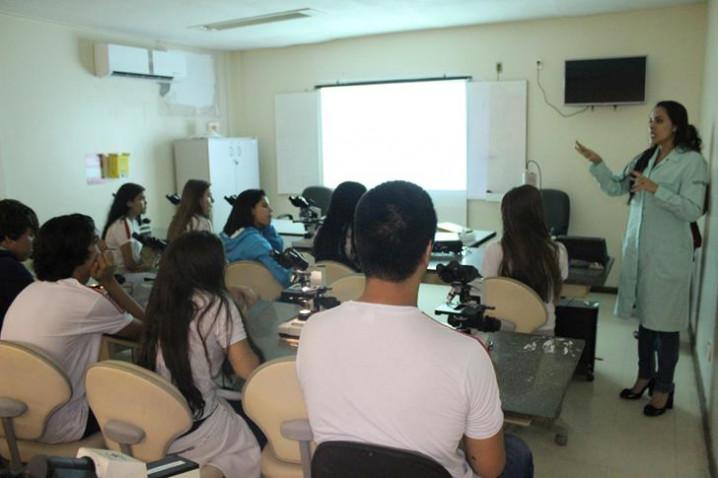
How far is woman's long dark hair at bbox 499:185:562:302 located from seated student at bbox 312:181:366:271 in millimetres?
914

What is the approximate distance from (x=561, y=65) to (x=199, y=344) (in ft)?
16.9

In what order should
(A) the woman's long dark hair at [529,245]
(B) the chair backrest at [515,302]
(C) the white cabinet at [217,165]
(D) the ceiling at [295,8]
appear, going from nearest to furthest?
(B) the chair backrest at [515,302] → (A) the woman's long dark hair at [529,245] → (D) the ceiling at [295,8] → (C) the white cabinet at [217,165]

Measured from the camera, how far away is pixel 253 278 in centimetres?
342

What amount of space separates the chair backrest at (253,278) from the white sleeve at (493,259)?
113cm

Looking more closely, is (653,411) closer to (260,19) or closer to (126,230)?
(126,230)

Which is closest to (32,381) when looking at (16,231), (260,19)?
(16,231)

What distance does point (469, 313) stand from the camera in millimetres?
2184

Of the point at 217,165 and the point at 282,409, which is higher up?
the point at 217,165

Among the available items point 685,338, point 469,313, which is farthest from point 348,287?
point 685,338

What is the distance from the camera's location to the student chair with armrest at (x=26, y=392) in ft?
6.59

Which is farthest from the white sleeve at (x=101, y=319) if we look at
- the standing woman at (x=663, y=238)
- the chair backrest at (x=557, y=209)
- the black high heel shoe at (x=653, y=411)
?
the chair backrest at (x=557, y=209)

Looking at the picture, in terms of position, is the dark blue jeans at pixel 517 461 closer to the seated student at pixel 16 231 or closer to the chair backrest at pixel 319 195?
the seated student at pixel 16 231

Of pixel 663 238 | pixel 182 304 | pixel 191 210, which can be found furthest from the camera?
pixel 191 210

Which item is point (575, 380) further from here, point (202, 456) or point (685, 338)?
point (202, 456)
